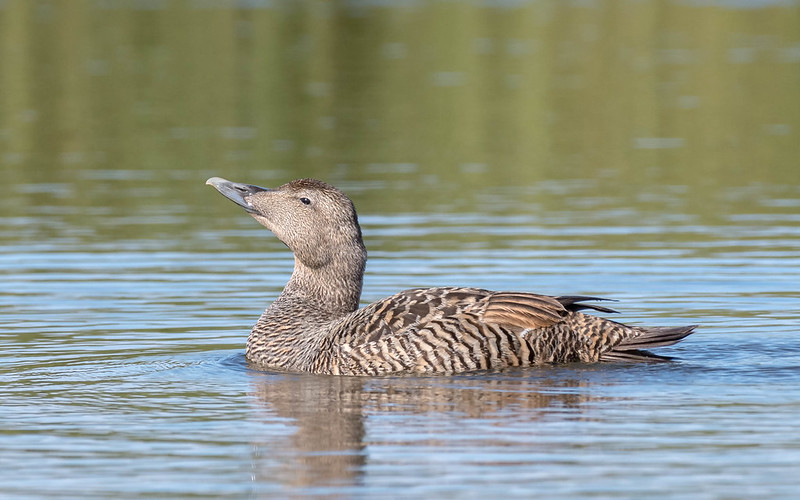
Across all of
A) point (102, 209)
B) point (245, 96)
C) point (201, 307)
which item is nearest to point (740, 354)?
point (201, 307)

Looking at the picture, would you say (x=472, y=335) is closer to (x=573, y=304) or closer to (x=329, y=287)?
(x=573, y=304)

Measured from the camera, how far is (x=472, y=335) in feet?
32.7

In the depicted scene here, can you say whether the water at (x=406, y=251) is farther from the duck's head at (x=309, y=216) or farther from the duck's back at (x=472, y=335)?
the duck's head at (x=309, y=216)

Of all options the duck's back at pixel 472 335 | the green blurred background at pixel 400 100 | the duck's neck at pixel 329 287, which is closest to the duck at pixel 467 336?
the duck's back at pixel 472 335

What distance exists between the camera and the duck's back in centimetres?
997

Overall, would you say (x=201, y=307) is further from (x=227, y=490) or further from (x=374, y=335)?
(x=227, y=490)

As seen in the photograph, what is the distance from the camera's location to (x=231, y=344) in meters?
11.6

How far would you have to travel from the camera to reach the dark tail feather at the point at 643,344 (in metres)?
10.0

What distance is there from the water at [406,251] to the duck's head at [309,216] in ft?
3.39

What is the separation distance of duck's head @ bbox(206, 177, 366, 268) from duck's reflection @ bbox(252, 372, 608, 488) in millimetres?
1239

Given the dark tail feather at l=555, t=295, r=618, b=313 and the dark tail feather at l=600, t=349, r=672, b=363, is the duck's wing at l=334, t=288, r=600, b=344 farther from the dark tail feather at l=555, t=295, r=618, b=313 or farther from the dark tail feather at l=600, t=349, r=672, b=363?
the dark tail feather at l=600, t=349, r=672, b=363

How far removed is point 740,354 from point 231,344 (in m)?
3.81

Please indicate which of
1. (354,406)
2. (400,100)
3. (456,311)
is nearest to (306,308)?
(456,311)

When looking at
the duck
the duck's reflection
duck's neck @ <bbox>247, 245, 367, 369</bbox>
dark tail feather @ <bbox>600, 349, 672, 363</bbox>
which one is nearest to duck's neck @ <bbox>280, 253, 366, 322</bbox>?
duck's neck @ <bbox>247, 245, 367, 369</bbox>
